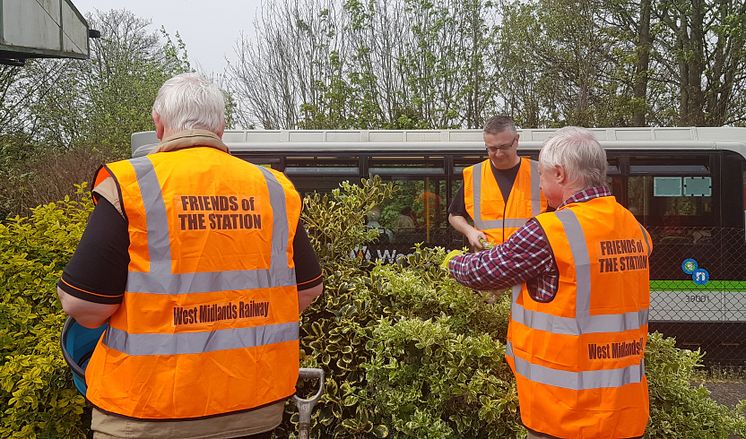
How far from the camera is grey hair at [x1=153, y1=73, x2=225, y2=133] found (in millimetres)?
2184

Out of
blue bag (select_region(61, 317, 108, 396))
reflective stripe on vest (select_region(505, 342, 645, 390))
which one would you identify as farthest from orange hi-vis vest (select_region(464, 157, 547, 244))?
blue bag (select_region(61, 317, 108, 396))

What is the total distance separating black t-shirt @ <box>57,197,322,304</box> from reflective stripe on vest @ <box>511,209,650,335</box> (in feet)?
4.59

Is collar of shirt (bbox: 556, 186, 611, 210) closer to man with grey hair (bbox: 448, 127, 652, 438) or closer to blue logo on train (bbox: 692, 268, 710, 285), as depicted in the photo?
man with grey hair (bbox: 448, 127, 652, 438)

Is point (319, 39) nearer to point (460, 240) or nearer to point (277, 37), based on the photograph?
point (277, 37)

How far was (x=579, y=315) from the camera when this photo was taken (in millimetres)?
2279

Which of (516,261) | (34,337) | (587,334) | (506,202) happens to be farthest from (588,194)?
(34,337)

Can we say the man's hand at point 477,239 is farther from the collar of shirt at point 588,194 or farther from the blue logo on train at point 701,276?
the blue logo on train at point 701,276

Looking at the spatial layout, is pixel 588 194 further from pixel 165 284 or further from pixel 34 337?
pixel 34 337

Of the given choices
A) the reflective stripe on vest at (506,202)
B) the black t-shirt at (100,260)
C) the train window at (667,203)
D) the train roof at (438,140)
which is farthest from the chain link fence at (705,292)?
the black t-shirt at (100,260)

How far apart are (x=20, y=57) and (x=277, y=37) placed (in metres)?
9.59

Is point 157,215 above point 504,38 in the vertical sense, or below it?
below

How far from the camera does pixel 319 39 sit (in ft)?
65.9

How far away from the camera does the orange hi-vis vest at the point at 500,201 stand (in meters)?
4.39

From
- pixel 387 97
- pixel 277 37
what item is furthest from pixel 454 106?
pixel 277 37
